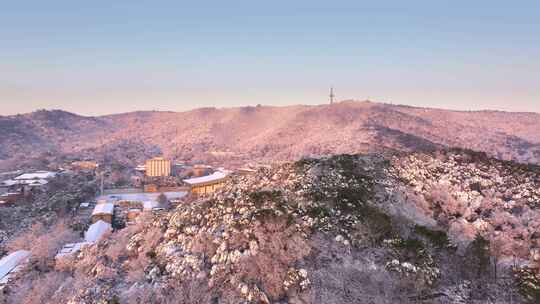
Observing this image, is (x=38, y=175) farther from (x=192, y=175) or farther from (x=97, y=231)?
(x=97, y=231)

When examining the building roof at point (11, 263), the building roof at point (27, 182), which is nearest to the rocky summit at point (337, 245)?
the building roof at point (11, 263)

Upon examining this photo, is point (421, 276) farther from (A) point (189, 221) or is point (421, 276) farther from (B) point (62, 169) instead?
(B) point (62, 169)

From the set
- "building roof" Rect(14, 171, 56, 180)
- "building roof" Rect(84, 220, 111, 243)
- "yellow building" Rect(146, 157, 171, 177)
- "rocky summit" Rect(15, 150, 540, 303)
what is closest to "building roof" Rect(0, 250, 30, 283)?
"rocky summit" Rect(15, 150, 540, 303)

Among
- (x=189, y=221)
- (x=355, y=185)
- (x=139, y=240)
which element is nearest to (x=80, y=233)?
(x=139, y=240)

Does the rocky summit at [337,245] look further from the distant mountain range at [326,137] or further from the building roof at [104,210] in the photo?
the distant mountain range at [326,137]

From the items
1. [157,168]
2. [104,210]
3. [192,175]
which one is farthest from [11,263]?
[157,168]

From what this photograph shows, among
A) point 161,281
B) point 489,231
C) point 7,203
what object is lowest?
point 7,203
